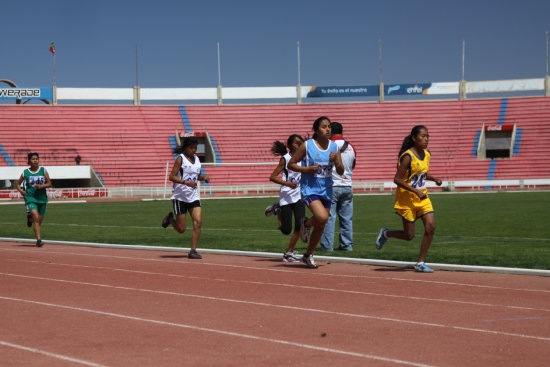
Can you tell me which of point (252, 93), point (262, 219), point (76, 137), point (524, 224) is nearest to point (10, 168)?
point (76, 137)

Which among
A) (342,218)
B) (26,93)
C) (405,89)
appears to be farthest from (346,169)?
(405,89)

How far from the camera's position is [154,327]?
6492 mm

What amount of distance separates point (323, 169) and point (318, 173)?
3.5 inches

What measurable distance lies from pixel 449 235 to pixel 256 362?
11.8 m

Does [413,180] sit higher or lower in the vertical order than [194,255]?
higher

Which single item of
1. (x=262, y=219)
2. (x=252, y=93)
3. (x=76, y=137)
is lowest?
(x=262, y=219)

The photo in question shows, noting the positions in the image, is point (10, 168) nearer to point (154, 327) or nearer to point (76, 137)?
point (76, 137)

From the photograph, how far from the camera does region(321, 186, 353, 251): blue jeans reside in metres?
12.9

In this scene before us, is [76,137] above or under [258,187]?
above

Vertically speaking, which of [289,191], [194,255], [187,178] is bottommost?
[194,255]

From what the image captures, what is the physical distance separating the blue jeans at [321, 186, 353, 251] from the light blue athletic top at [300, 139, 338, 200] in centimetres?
260

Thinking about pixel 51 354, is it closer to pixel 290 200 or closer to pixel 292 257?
pixel 292 257

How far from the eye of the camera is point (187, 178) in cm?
1238

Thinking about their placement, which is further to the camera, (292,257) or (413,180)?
(292,257)
